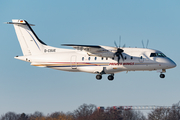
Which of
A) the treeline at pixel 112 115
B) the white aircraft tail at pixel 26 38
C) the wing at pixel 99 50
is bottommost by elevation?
the treeline at pixel 112 115

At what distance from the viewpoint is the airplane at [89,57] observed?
37438mm

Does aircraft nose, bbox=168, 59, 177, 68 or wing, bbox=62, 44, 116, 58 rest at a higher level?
wing, bbox=62, 44, 116, 58

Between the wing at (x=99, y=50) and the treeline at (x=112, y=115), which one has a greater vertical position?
the wing at (x=99, y=50)

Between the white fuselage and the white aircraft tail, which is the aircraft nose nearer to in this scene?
the white fuselage

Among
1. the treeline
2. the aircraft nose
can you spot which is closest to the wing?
the aircraft nose

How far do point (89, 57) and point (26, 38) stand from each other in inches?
326

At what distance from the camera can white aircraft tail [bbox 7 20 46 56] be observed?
42219mm

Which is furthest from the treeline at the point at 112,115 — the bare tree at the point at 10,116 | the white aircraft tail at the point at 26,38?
the white aircraft tail at the point at 26,38

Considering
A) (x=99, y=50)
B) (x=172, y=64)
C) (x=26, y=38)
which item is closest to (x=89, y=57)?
(x=99, y=50)

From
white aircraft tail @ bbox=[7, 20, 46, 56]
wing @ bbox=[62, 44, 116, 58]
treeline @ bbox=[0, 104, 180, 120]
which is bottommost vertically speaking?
treeline @ bbox=[0, 104, 180, 120]

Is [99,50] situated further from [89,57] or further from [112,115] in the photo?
[112,115]

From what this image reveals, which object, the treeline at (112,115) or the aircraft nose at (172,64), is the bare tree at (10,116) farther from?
the aircraft nose at (172,64)

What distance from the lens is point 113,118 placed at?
62094 mm

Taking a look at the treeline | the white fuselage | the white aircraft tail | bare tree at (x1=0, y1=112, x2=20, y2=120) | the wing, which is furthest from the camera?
bare tree at (x1=0, y1=112, x2=20, y2=120)
